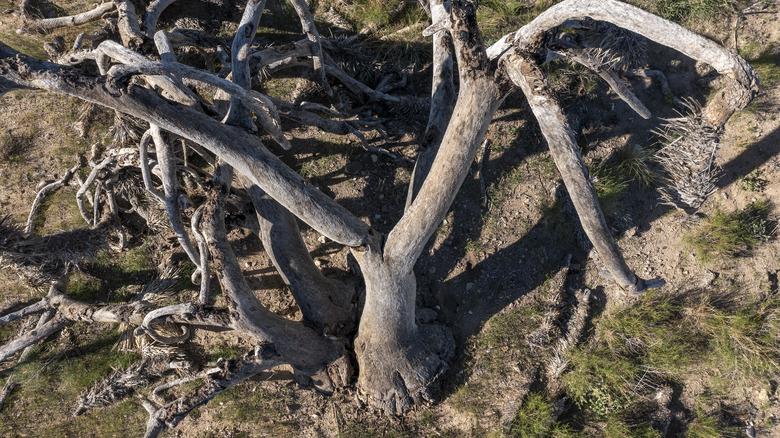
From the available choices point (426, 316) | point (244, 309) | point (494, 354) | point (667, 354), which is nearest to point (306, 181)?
point (244, 309)

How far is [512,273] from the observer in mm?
3771

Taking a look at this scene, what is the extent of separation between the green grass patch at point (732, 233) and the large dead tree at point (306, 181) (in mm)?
1066

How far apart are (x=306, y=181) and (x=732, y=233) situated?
12.2ft

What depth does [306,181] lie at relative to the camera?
2.81 metres

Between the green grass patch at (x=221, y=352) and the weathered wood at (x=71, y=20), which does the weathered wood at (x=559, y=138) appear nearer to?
the green grass patch at (x=221, y=352)

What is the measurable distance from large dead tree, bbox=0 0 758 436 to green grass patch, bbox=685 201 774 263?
1.07 metres

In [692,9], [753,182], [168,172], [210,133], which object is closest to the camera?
[210,133]

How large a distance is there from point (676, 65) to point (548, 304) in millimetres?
2623

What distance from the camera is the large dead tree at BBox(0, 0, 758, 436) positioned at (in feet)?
7.67

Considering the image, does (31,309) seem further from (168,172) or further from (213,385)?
(213,385)

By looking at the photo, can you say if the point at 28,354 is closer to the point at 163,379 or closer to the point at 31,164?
the point at 163,379

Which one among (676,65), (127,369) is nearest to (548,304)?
(676,65)

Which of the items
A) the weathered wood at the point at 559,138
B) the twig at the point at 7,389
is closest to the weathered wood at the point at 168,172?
the weathered wood at the point at 559,138

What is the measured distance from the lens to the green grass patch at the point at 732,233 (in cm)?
360
